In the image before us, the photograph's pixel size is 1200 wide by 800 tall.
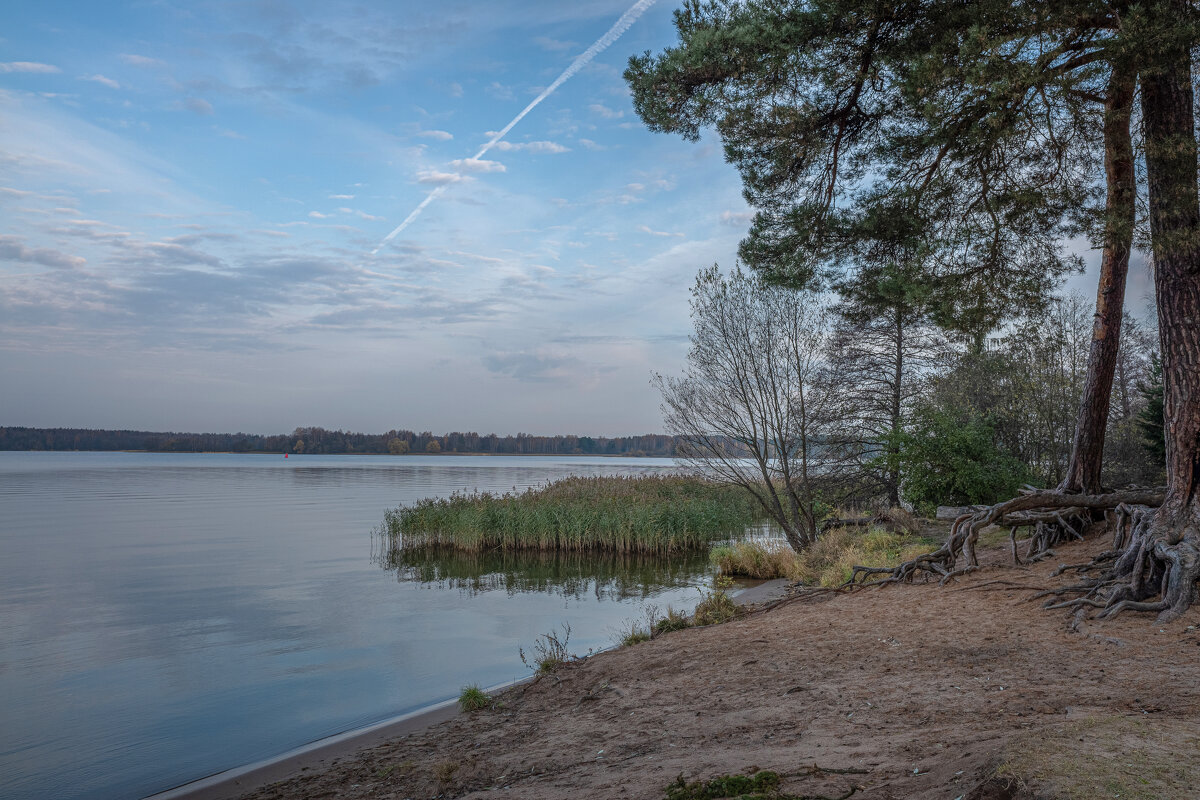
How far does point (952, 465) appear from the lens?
15984mm

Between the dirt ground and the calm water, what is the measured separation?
2899 millimetres

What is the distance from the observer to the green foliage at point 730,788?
3256mm

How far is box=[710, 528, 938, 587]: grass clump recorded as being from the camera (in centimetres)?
1212

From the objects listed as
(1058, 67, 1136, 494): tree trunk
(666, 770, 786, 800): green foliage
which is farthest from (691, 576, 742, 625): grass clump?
(666, 770, 786, 800): green foliage

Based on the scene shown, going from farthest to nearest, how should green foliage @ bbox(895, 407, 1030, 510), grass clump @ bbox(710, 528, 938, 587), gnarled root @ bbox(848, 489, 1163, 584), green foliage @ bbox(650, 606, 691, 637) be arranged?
green foliage @ bbox(895, 407, 1030, 510)
grass clump @ bbox(710, 528, 938, 587)
green foliage @ bbox(650, 606, 691, 637)
gnarled root @ bbox(848, 489, 1163, 584)

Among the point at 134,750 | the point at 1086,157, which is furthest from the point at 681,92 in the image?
the point at 134,750

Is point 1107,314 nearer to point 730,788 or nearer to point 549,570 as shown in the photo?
point 730,788

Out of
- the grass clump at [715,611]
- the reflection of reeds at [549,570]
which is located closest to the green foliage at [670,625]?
the grass clump at [715,611]

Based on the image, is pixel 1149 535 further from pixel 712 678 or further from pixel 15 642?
pixel 15 642

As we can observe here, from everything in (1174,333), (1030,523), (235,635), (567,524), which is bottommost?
(235,635)

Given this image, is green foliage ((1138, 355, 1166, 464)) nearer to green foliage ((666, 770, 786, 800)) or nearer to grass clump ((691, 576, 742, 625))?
grass clump ((691, 576, 742, 625))

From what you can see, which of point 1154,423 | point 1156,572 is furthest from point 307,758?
point 1154,423

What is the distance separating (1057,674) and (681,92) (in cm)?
689

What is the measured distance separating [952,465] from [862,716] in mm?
12865
